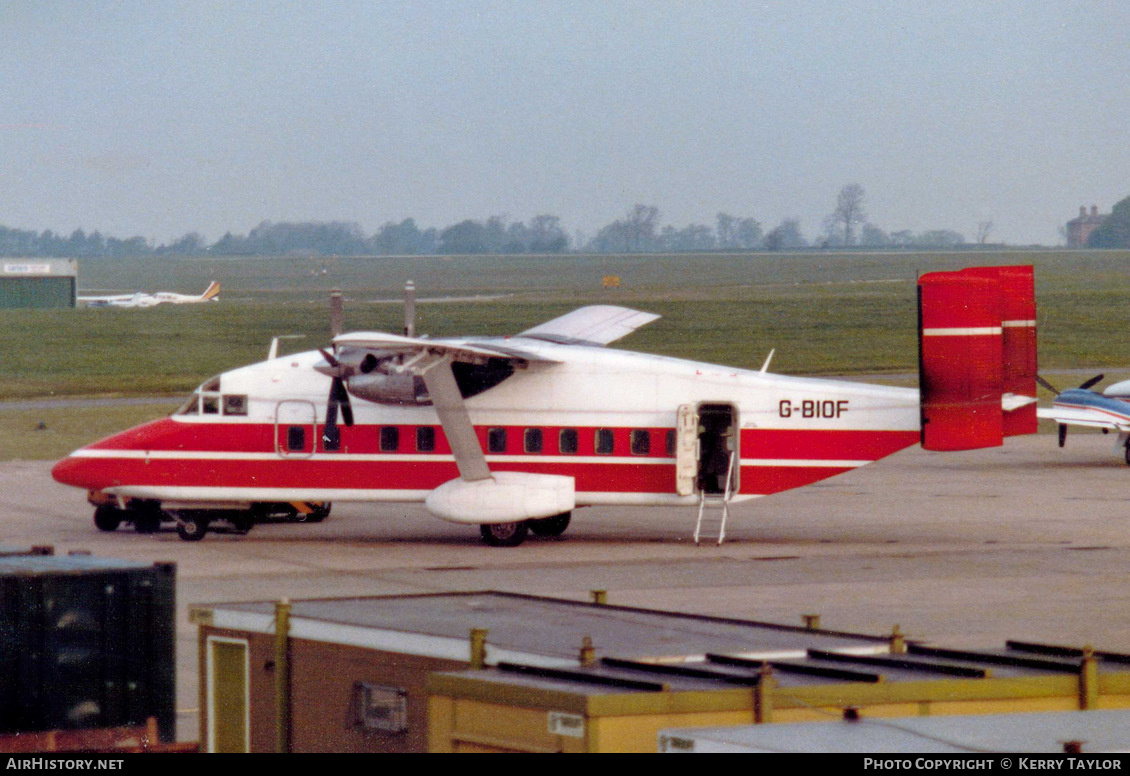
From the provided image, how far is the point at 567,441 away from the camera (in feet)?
84.0

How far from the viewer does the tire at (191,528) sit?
88.1ft

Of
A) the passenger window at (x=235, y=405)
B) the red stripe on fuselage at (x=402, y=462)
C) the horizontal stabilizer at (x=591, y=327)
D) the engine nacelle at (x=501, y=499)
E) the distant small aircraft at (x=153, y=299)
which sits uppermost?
the horizontal stabilizer at (x=591, y=327)

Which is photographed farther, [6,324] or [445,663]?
[6,324]

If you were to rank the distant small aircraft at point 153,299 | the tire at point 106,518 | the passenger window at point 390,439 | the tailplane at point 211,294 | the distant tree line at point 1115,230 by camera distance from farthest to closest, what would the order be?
the distant tree line at point 1115,230, the distant small aircraft at point 153,299, the tailplane at point 211,294, the tire at point 106,518, the passenger window at point 390,439

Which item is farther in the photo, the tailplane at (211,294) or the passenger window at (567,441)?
the tailplane at (211,294)

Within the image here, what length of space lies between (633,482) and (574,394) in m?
1.70

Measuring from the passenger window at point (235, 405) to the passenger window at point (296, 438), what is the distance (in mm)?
887

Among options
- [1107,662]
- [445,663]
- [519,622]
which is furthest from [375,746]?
[1107,662]

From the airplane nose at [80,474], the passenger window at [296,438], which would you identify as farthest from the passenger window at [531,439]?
the airplane nose at [80,474]

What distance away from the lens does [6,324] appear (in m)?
81.4

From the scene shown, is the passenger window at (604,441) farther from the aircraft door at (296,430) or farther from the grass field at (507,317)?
the grass field at (507,317)

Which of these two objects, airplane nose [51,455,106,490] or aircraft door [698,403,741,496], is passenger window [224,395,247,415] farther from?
aircraft door [698,403,741,496]

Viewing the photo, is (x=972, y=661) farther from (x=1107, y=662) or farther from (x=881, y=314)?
(x=881, y=314)

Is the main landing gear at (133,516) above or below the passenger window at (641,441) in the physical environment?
below
